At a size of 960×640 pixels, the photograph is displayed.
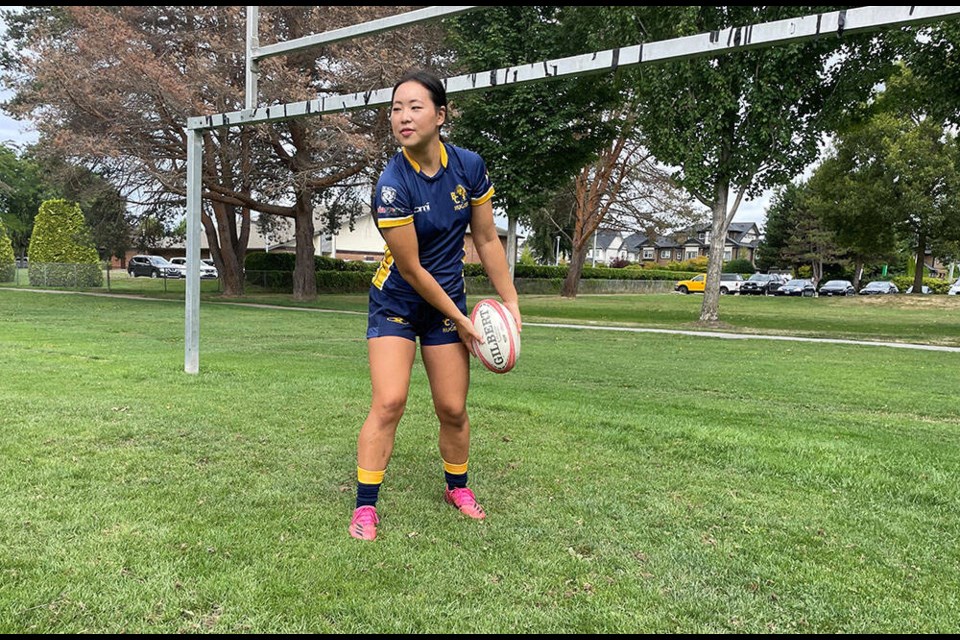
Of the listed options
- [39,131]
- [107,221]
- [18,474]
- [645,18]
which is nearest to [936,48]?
[645,18]

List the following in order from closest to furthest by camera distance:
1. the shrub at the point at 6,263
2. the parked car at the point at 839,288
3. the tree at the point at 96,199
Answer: the tree at the point at 96,199 < the shrub at the point at 6,263 < the parked car at the point at 839,288

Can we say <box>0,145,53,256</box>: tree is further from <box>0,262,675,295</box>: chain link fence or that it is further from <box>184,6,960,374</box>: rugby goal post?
<box>184,6,960,374</box>: rugby goal post

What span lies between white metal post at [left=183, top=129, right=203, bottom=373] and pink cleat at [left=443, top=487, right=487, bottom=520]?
4.91 m

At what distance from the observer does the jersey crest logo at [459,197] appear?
10.7 ft

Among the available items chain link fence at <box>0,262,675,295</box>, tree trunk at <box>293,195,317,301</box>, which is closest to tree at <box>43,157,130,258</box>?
chain link fence at <box>0,262,675,295</box>

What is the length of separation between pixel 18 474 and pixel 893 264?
75.7 meters

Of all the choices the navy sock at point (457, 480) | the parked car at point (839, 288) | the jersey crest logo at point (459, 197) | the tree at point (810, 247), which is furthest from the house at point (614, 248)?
the jersey crest logo at point (459, 197)

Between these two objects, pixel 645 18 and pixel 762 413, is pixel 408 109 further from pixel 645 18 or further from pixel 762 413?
pixel 645 18

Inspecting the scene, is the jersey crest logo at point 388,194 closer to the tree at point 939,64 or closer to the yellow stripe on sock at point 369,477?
the yellow stripe on sock at point 369,477

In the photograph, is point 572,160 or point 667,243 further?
point 667,243

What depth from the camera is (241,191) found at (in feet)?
78.7

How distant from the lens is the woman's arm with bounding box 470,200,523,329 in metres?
3.43

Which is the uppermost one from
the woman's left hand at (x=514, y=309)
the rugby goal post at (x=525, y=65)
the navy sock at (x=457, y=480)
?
the rugby goal post at (x=525, y=65)

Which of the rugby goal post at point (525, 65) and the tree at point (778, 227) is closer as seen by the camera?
the rugby goal post at point (525, 65)
